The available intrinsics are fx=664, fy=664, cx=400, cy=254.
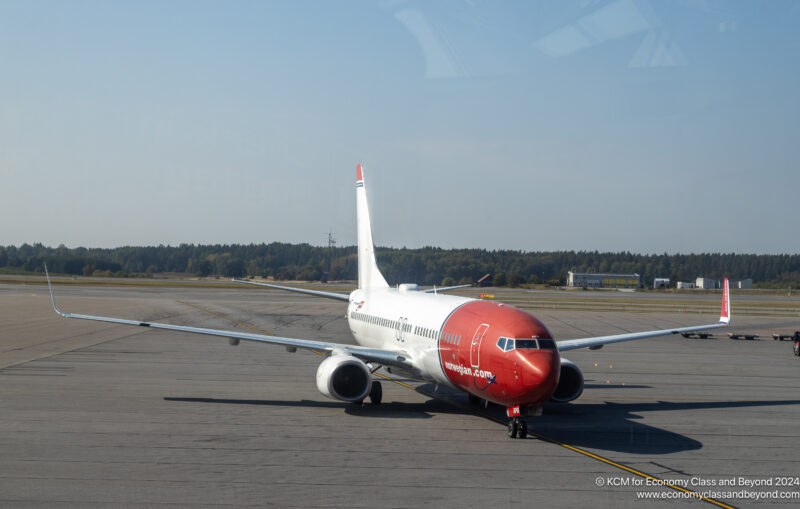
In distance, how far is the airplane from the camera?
1728cm

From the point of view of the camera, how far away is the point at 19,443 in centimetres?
1683

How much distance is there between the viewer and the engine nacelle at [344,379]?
21.3m

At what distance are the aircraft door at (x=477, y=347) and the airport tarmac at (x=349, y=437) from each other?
2.14m

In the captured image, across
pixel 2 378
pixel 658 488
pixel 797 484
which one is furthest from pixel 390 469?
pixel 2 378

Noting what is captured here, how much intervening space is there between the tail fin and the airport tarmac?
5204mm

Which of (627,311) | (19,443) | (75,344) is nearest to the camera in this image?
(19,443)

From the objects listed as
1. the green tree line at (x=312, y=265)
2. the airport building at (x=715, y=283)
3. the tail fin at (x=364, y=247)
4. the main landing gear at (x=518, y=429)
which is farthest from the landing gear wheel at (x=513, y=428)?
the airport building at (x=715, y=283)

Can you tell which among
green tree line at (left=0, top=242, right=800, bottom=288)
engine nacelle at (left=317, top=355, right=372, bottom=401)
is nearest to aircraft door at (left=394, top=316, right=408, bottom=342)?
engine nacelle at (left=317, top=355, right=372, bottom=401)

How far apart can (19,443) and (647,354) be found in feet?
113

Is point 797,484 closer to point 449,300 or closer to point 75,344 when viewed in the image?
point 449,300

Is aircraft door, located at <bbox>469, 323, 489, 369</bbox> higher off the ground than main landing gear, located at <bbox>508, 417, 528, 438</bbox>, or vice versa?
aircraft door, located at <bbox>469, 323, 489, 369</bbox>

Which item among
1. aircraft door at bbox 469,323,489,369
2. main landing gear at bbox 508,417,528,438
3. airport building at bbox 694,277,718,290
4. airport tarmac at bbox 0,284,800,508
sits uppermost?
airport building at bbox 694,277,718,290

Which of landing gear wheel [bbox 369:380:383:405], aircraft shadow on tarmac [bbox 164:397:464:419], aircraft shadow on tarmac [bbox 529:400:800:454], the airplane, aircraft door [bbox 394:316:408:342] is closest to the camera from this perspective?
the airplane

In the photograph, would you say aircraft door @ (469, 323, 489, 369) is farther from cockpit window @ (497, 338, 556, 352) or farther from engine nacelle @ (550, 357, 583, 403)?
engine nacelle @ (550, 357, 583, 403)
